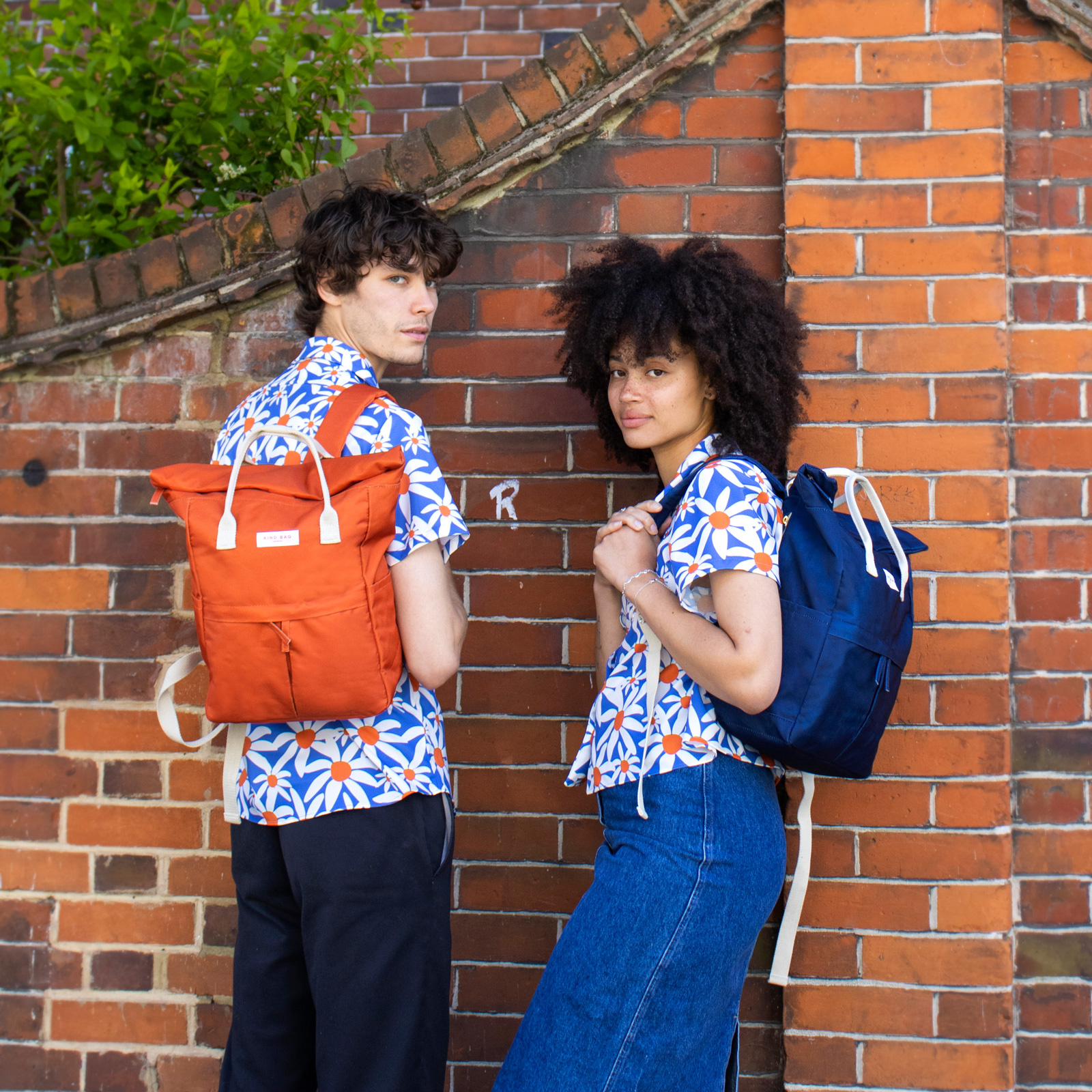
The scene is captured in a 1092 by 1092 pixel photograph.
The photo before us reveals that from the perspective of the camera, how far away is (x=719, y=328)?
172cm

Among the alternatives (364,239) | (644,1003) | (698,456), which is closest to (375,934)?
(644,1003)

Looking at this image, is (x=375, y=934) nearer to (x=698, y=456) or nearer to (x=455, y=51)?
(x=698, y=456)

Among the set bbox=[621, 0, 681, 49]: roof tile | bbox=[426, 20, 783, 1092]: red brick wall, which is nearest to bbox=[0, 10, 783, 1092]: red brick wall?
bbox=[426, 20, 783, 1092]: red brick wall

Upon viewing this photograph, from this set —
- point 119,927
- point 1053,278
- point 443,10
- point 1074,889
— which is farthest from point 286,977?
point 443,10

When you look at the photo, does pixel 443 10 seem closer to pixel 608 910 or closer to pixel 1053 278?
pixel 1053 278

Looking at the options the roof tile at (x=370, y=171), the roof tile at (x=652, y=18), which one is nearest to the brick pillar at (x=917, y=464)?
the roof tile at (x=652, y=18)

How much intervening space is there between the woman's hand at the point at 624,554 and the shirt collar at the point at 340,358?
55 centimetres

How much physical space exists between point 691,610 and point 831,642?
0.77 feet

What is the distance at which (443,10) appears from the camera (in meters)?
3.29

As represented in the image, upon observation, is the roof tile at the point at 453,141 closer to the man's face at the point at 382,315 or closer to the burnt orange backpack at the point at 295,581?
the man's face at the point at 382,315

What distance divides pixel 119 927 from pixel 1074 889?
7.38 feet

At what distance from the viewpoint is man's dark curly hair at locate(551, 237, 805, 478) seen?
5.65 feet

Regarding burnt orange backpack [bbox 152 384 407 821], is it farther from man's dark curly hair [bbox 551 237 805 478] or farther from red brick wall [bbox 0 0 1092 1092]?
red brick wall [bbox 0 0 1092 1092]

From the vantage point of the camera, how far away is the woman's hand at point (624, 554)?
165 cm
